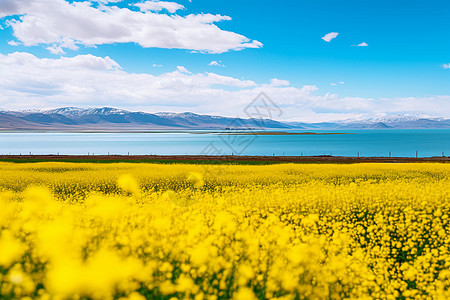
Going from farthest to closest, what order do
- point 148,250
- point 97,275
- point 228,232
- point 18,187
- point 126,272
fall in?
1. point 18,187
2. point 228,232
3. point 148,250
4. point 126,272
5. point 97,275

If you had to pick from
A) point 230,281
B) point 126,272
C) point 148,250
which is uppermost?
point 126,272

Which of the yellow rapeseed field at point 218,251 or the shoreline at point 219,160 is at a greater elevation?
the shoreline at point 219,160

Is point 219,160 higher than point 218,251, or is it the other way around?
point 219,160

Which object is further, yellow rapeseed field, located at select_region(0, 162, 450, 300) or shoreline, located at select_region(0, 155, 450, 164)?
shoreline, located at select_region(0, 155, 450, 164)

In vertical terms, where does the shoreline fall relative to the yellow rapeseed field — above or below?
above

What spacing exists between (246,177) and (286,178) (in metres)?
2.99

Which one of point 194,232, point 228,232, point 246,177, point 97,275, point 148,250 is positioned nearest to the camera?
point 97,275

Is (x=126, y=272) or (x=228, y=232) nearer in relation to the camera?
(x=126, y=272)

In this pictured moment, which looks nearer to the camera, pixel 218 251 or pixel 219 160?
pixel 218 251

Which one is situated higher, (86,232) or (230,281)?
(86,232)

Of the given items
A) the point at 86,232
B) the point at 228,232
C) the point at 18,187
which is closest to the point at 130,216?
the point at 86,232

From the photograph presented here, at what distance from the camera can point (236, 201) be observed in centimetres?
1446

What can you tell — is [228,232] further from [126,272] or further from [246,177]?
[246,177]

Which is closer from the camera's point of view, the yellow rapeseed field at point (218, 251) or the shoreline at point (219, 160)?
the yellow rapeseed field at point (218, 251)
